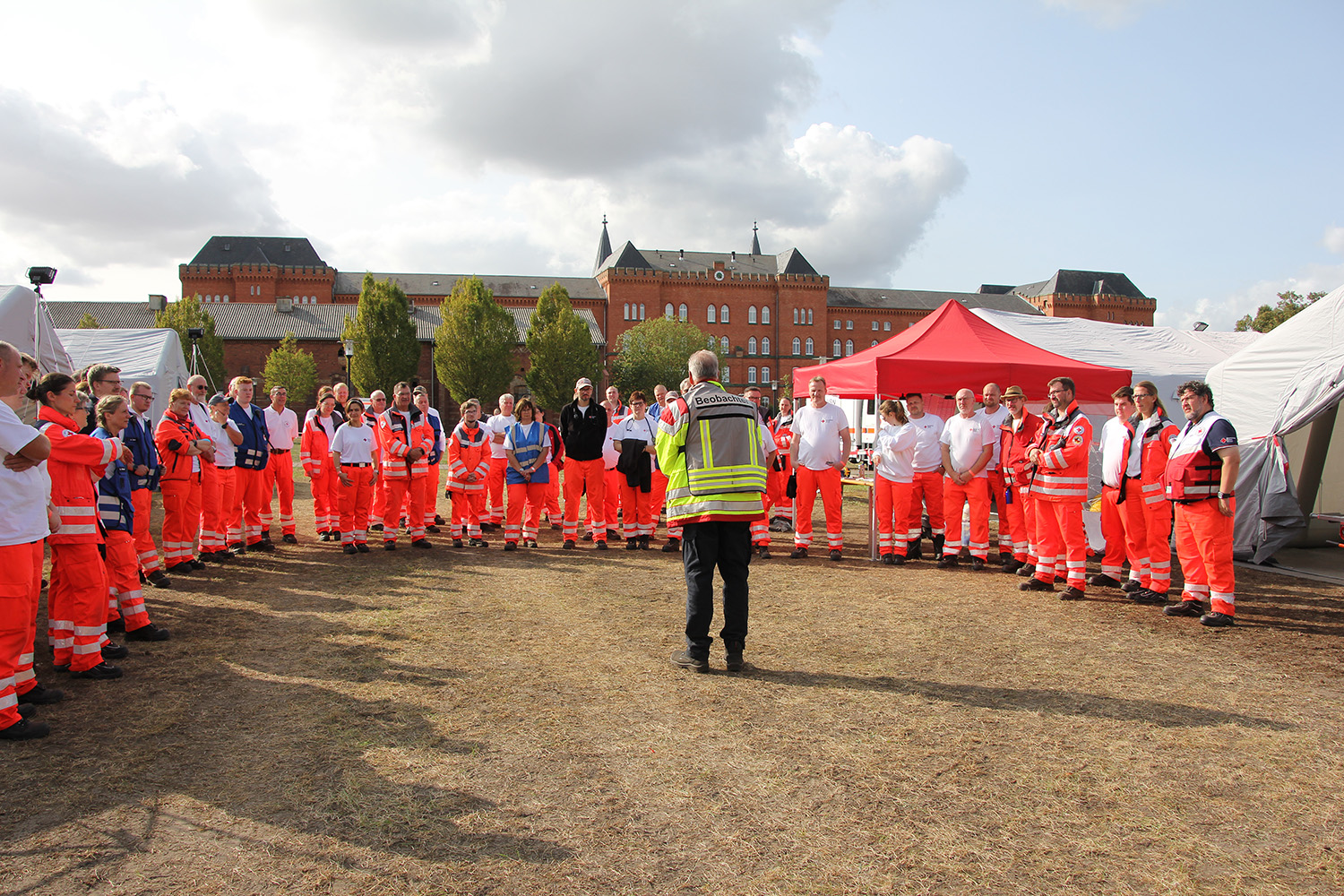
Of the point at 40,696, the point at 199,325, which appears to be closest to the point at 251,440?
the point at 40,696

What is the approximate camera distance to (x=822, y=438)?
31.9 feet

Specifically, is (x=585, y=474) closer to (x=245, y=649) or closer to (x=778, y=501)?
(x=778, y=501)

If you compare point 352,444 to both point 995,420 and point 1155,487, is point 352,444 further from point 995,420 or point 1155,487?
point 1155,487

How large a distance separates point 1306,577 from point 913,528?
4.49m

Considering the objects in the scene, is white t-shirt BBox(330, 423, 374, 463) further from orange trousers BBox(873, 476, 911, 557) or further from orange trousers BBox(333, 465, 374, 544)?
orange trousers BBox(873, 476, 911, 557)

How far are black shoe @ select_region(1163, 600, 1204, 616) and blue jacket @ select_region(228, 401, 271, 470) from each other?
10.1 m

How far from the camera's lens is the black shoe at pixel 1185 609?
704cm

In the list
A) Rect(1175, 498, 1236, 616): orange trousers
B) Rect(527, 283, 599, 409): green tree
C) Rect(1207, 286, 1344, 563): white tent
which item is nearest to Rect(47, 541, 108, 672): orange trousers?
Rect(1175, 498, 1236, 616): orange trousers

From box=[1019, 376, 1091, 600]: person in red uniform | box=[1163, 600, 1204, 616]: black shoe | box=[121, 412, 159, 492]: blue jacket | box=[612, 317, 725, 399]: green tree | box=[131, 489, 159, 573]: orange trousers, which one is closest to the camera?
box=[121, 412, 159, 492]: blue jacket

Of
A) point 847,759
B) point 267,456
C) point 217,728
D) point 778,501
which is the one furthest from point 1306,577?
point 267,456

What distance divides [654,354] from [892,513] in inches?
2332

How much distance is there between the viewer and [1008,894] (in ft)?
9.18

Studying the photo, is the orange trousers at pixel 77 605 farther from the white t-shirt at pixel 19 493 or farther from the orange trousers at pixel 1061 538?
the orange trousers at pixel 1061 538

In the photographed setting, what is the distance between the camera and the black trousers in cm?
522
